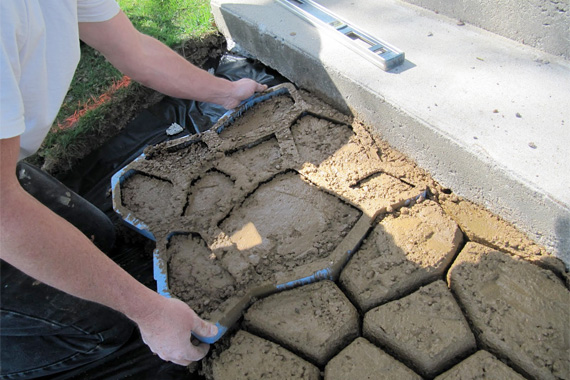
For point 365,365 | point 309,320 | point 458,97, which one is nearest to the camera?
point 365,365

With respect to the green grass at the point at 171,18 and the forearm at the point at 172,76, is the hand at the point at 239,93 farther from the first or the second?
the green grass at the point at 171,18

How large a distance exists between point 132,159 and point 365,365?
1.79m

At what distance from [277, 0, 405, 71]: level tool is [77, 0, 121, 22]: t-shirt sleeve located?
1249mm

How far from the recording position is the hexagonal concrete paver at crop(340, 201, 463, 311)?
1761mm

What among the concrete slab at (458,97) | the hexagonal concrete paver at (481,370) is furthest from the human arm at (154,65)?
the hexagonal concrete paver at (481,370)

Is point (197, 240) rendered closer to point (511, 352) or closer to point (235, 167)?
point (235, 167)

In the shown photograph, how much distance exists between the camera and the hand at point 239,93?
2.52 m

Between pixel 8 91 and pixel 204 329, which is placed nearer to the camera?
pixel 8 91

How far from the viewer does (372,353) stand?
1595mm

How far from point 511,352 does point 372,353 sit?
1.58 feet

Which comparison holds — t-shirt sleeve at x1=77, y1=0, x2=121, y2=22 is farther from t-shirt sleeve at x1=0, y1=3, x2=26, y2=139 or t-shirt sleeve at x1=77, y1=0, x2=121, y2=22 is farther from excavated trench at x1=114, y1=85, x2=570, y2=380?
excavated trench at x1=114, y1=85, x2=570, y2=380

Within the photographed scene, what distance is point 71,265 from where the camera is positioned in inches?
51.0

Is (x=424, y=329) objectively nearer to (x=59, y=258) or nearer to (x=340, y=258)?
(x=340, y=258)

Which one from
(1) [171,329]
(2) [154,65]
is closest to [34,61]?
(2) [154,65]
